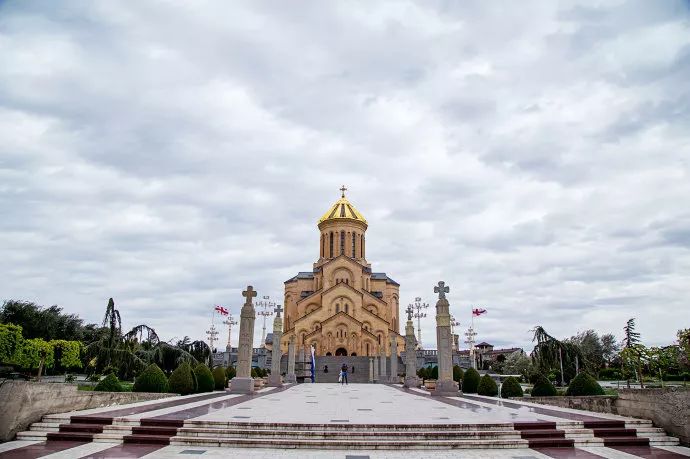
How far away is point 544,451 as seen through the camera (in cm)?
671

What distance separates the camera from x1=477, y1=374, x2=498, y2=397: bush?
16.5 meters

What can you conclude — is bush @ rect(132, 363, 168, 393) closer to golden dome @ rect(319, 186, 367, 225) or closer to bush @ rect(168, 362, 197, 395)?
bush @ rect(168, 362, 197, 395)

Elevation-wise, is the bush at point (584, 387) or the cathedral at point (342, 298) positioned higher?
the cathedral at point (342, 298)

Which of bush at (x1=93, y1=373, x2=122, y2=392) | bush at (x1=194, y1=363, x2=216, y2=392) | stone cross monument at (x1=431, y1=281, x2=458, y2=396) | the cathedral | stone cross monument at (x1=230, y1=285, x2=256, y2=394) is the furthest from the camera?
the cathedral

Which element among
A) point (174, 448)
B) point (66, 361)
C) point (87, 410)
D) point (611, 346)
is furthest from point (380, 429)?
point (611, 346)

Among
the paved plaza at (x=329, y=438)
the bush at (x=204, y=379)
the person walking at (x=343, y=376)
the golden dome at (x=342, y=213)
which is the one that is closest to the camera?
the paved plaza at (x=329, y=438)

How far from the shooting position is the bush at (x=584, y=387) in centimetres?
1350

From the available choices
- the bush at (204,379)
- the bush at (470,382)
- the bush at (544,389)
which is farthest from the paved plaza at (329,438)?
the bush at (470,382)

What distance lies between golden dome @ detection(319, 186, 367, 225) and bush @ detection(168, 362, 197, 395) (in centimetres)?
3272

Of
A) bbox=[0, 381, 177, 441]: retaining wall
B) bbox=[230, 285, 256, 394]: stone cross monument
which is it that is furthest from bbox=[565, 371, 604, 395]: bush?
bbox=[0, 381, 177, 441]: retaining wall

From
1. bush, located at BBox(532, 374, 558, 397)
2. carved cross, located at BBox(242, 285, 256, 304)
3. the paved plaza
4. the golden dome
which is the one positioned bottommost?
the paved plaza

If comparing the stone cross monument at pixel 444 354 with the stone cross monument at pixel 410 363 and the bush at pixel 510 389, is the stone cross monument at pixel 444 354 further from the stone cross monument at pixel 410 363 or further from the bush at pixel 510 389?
the stone cross monument at pixel 410 363

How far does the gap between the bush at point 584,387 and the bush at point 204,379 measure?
497 inches

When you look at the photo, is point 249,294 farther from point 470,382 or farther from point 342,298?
point 342,298
